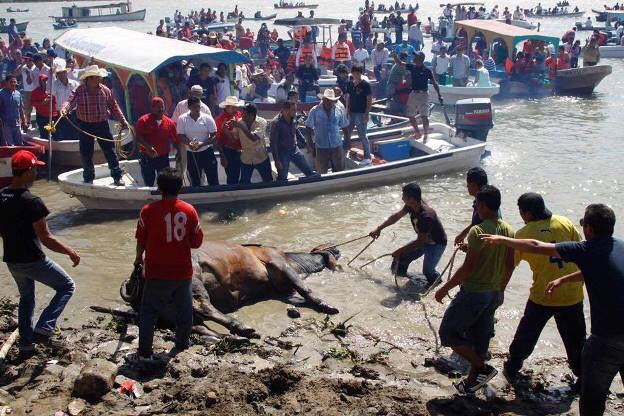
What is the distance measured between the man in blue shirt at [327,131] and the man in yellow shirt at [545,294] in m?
6.59

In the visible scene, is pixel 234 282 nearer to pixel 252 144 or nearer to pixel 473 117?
pixel 252 144

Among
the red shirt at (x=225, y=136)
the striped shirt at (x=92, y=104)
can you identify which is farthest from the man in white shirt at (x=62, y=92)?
the red shirt at (x=225, y=136)

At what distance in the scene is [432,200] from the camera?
492 inches

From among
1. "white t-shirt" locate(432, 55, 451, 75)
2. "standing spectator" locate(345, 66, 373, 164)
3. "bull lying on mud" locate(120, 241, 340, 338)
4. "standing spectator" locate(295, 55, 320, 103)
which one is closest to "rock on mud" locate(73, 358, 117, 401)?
"bull lying on mud" locate(120, 241, 340, 338)

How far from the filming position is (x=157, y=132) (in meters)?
11.0

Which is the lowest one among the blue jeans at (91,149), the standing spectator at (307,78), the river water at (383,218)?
the river water at (383,218)

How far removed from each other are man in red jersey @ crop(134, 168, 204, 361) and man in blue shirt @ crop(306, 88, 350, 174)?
20.9ft

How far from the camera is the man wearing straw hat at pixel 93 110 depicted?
11102 mm

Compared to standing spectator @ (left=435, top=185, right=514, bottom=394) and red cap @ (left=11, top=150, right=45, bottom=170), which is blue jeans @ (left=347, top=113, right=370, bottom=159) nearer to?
standing spectator @ (left=435, top=185, right=514, bottom=394)

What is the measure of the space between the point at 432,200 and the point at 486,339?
660 cm

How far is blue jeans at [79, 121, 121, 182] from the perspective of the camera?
37.3ft

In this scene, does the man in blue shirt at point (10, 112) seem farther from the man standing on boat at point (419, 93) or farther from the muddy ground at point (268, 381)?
the man standing on boat at point (419, 93)

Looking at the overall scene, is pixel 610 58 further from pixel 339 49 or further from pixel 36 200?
pixel 36 200

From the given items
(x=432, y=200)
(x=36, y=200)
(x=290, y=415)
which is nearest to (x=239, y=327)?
(x=290, y=415)
